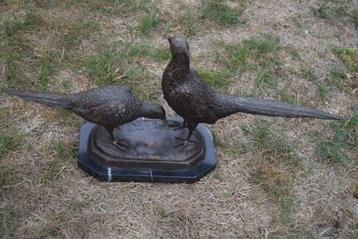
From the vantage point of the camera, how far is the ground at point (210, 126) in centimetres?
275

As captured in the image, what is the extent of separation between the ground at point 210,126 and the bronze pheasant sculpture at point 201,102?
541 mm

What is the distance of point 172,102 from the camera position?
103 inches

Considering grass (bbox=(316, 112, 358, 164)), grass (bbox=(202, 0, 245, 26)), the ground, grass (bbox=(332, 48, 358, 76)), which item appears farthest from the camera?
grass (bbox=(202, 0, 245, 26))

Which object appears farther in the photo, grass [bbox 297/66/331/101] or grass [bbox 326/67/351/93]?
grass [bbox 326/67/351/93]

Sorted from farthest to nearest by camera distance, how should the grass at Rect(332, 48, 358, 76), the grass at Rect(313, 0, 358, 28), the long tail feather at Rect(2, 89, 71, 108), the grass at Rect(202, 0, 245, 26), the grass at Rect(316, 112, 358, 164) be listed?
the grass at Rect(313, 0, 358, 28) < the grass at Rect(202, 0, 245, 26) < the grass at Rect(332, 48, 358, 76) < the grass at Rect(316, 112, 358, 164) < the long tail feather at Rect(2, 89, 71, 108)

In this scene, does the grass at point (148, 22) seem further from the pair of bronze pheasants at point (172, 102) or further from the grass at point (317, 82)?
the pair of bronze pheasants at point (172, 102)

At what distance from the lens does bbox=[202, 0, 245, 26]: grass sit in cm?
438

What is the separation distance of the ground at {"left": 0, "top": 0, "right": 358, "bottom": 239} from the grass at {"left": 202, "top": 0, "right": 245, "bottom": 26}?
0.01m

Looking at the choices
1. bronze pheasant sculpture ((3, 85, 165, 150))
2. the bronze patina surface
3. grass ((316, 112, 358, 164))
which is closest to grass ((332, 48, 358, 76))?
grass ((316, 112, 358, 164))

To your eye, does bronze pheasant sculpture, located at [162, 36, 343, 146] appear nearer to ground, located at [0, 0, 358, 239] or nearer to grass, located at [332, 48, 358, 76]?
ground, located at [0, 0, 358, 239]

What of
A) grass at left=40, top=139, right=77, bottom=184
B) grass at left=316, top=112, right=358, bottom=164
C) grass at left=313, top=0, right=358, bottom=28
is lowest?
grass at left=316, top=112, right=358, bottom=164

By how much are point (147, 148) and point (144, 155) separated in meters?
0.06

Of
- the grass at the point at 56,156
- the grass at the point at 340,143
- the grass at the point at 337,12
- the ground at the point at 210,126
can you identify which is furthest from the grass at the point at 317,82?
the grass at the point at 56,156

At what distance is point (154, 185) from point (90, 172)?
15.5 inches
